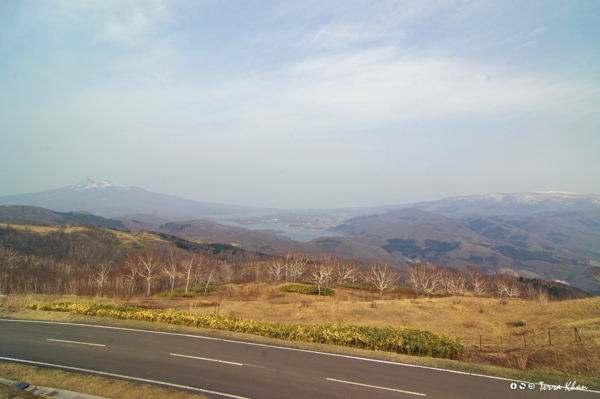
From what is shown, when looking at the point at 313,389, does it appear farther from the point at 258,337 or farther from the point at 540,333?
the point at 540,333

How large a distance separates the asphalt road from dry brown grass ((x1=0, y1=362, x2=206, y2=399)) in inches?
28.1

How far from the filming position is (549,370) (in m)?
12.9

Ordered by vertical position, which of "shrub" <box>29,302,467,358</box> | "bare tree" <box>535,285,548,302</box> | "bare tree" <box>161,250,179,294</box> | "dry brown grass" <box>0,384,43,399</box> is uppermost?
"dry brown grass" <box>0,384,43,399</box>

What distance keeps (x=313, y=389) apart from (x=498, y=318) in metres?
27.2

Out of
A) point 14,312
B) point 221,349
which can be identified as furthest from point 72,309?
point 221,349

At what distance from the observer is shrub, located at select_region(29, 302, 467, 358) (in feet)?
50.4

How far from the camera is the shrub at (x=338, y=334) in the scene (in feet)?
50.4

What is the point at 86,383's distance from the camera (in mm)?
11023

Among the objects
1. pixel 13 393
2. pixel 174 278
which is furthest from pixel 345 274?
pixel 13 393

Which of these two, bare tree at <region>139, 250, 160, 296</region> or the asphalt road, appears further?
bare tree at <region>139, 250, 160, 296</region>

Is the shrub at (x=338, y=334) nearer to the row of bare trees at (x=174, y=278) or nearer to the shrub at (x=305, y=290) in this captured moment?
the row of bare trees at (x=174, y=278)

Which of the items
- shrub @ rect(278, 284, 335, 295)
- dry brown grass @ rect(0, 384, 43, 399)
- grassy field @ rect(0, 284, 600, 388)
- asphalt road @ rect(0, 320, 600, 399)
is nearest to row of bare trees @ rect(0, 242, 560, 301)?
shrub @ rect(278, 284, 335, 295)

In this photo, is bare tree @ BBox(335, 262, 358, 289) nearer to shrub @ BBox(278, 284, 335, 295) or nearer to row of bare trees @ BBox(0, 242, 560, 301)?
row of bare trees @ BBox(0, 242, 560, 301)

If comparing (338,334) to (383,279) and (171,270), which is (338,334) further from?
(171,270)
